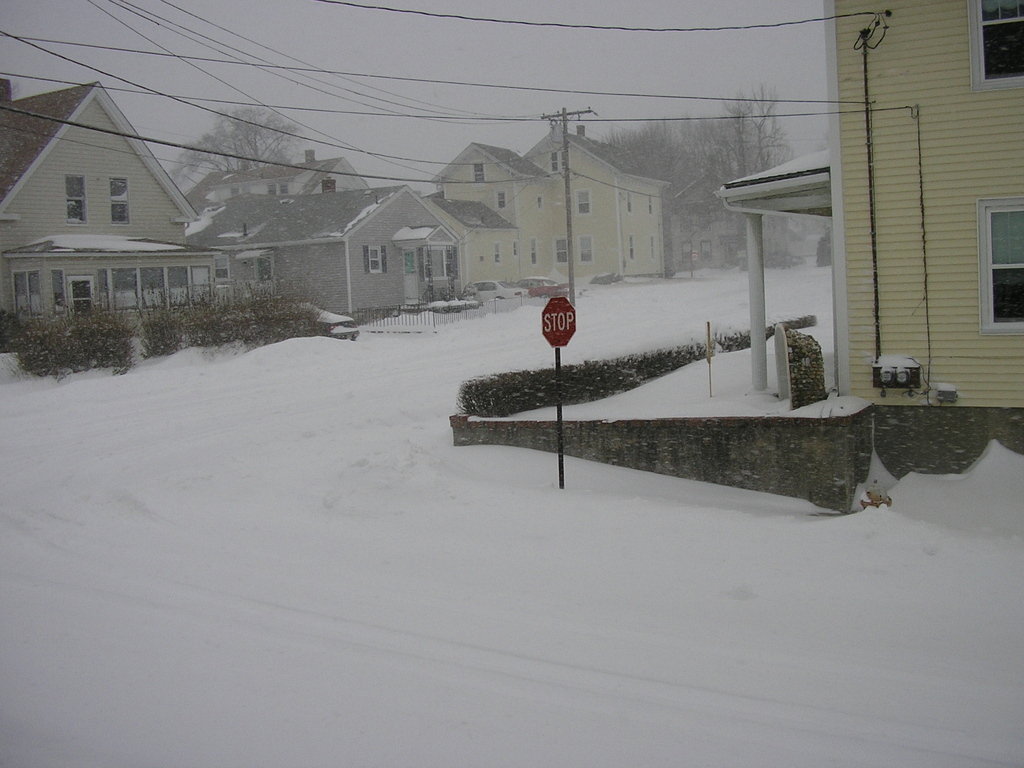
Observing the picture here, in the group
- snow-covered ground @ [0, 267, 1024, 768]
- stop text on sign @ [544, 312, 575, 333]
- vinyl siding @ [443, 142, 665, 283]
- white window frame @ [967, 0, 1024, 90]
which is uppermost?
vinyl siding @ [443, 142, 665, 283]

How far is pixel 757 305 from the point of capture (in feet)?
43.8

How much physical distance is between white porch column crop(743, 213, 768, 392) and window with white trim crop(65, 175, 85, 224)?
83.5 ft

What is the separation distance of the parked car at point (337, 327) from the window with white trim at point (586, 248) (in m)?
34.8

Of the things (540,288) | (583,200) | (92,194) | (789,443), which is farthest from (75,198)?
(583,200)

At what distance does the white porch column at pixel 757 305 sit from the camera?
13.1m

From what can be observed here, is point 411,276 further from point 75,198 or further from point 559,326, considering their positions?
point 559,326

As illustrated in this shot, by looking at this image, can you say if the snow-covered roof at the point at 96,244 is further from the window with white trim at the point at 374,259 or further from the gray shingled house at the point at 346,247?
the window with white trim at the point at 374,259

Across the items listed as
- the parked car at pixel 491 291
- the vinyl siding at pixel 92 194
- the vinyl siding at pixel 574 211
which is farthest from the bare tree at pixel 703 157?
the vinyl siding at pixel 92 194

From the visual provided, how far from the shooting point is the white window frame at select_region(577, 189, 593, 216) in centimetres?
5916

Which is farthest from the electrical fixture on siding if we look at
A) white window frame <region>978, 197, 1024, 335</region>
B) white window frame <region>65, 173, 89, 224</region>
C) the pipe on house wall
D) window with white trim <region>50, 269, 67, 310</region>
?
white window frame <region>65, 173, 89, 224</region>

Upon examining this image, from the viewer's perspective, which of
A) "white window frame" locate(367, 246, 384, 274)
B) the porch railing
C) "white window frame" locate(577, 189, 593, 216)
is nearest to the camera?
the porch railing

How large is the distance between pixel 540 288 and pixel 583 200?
583 inches

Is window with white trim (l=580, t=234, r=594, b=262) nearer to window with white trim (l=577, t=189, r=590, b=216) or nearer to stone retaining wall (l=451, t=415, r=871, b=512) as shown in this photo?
window with white trim (l=577, t=189, r=590, b=216)

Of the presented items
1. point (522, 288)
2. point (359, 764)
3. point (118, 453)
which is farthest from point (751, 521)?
point (522, 288)
